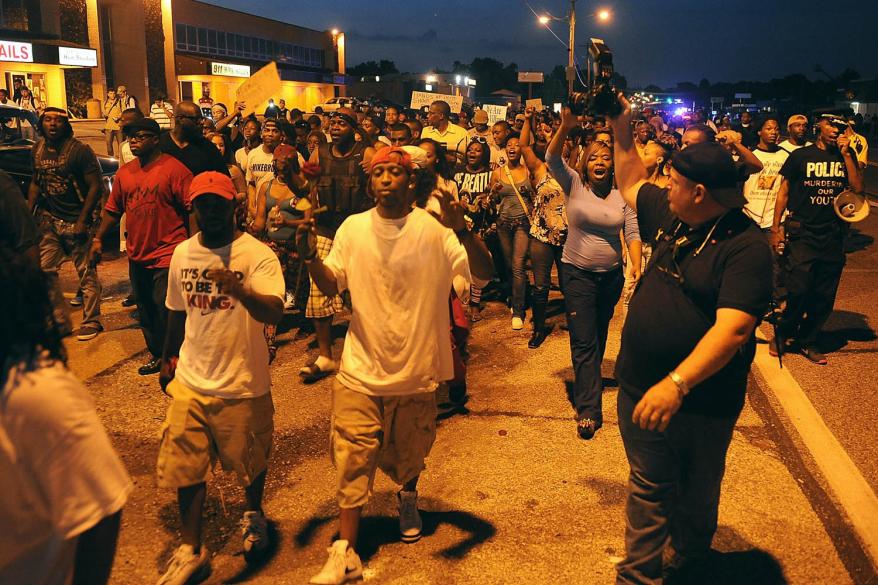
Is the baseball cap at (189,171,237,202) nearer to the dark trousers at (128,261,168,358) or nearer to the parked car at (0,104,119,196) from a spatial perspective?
the dark trousers at (128,261,168,358)

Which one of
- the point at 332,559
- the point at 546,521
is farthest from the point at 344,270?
the point at 546,521

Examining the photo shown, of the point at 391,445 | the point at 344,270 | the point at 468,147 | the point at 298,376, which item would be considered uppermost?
the point at 468,147

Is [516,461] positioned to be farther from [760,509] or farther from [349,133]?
[349,133]

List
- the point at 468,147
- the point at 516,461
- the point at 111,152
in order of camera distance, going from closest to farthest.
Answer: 1. the point at 516,461
2. the point at 468,147
3. the point at 111,152

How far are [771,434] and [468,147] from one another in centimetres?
451

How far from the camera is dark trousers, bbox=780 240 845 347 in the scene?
23.6 feet

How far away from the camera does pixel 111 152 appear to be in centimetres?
2111

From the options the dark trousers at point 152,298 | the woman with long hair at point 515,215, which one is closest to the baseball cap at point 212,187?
the dark trousers at point 152,298

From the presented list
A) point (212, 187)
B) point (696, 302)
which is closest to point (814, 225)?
point (696, 302)

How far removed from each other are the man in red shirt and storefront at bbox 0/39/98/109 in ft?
101

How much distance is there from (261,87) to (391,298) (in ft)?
17.0

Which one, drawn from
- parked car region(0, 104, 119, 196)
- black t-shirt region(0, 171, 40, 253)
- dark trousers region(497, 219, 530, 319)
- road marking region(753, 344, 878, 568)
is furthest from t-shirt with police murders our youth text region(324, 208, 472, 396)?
Answer: parked car region(0, 104, 119, 196)

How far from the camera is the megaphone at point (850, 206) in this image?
6996mm

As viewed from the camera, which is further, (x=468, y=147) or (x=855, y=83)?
(x=855, y=83)
